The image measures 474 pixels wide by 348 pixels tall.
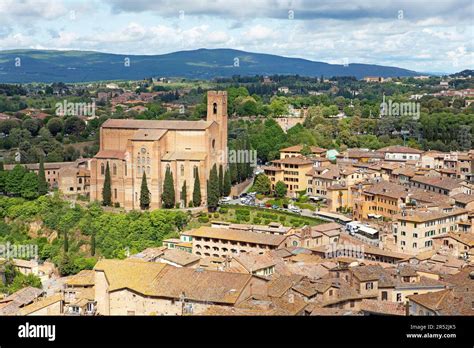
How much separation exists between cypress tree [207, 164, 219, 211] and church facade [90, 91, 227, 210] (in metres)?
0.81

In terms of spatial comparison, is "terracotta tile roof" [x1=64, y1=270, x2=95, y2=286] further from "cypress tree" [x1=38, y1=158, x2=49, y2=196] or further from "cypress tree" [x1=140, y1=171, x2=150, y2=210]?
"cypress tree" [x1=38, y1=158, x2=49, y2=196]

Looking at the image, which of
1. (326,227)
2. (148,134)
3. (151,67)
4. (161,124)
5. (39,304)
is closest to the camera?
(39,304)

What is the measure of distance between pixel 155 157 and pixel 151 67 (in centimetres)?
9459

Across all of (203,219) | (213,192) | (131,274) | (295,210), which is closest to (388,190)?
(295,210)

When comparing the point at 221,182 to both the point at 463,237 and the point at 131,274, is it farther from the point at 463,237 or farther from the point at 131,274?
the point at 131,274

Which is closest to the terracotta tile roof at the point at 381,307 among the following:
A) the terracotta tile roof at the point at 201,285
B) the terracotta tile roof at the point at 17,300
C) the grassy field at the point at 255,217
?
the terracotta tile roof at the point at 201,285

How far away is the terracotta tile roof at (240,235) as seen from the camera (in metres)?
23.2

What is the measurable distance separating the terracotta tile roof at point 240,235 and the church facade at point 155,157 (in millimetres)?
6550

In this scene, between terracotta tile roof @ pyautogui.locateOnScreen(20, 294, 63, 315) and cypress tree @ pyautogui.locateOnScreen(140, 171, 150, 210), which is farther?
cypress tree @ pyautogui.locateOnScreen(140, 171, 150, 210)

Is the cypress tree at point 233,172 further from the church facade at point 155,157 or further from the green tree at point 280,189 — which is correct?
the green tree at point 280,189

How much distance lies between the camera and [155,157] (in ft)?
103

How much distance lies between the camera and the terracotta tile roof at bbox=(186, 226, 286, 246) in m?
23.2

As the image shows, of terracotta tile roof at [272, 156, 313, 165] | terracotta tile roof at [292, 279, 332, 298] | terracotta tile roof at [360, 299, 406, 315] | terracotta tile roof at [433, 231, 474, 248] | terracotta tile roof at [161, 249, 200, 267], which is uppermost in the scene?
terracotta tile roof at [272, 156, 313, 165]

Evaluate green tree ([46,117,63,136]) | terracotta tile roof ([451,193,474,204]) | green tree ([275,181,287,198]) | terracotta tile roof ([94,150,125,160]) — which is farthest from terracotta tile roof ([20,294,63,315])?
green tree ([46,117,63,136])
